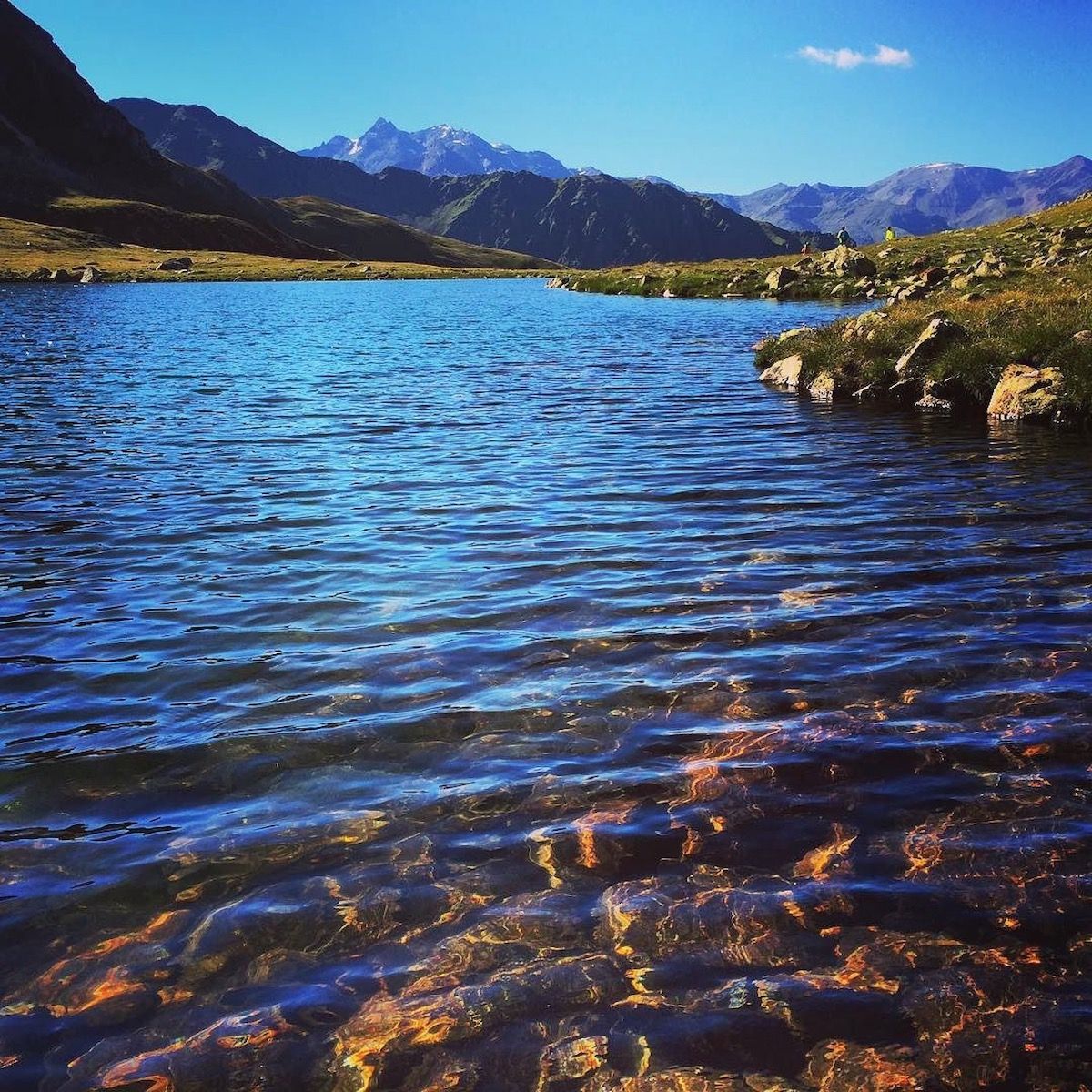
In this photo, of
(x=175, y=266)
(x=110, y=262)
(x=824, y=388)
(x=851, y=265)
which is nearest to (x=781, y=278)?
(x=851, y=265)

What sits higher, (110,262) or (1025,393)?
(110,262)

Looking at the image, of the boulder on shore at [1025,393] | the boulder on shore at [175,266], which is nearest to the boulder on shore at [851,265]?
the boulder on shore at [1025,393]

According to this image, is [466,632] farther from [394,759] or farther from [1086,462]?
[1086,462]

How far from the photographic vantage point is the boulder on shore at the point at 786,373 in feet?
107

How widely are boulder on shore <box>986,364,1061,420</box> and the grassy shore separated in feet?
439

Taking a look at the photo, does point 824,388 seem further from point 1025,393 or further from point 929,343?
point 1025,393

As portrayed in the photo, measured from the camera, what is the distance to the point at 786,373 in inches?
1314

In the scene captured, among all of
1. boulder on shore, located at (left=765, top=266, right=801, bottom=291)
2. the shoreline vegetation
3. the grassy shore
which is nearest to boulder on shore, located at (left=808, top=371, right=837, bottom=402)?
the shoreline vegetation

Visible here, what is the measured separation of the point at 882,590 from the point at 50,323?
6350 centimetres

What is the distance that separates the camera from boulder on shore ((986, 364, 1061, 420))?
23.7 meters

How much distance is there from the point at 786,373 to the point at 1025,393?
10.1 m

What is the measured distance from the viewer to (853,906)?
581 centimetres

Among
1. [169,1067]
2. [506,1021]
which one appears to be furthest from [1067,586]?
[169,1067]

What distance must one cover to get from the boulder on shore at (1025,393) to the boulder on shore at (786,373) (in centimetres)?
802
